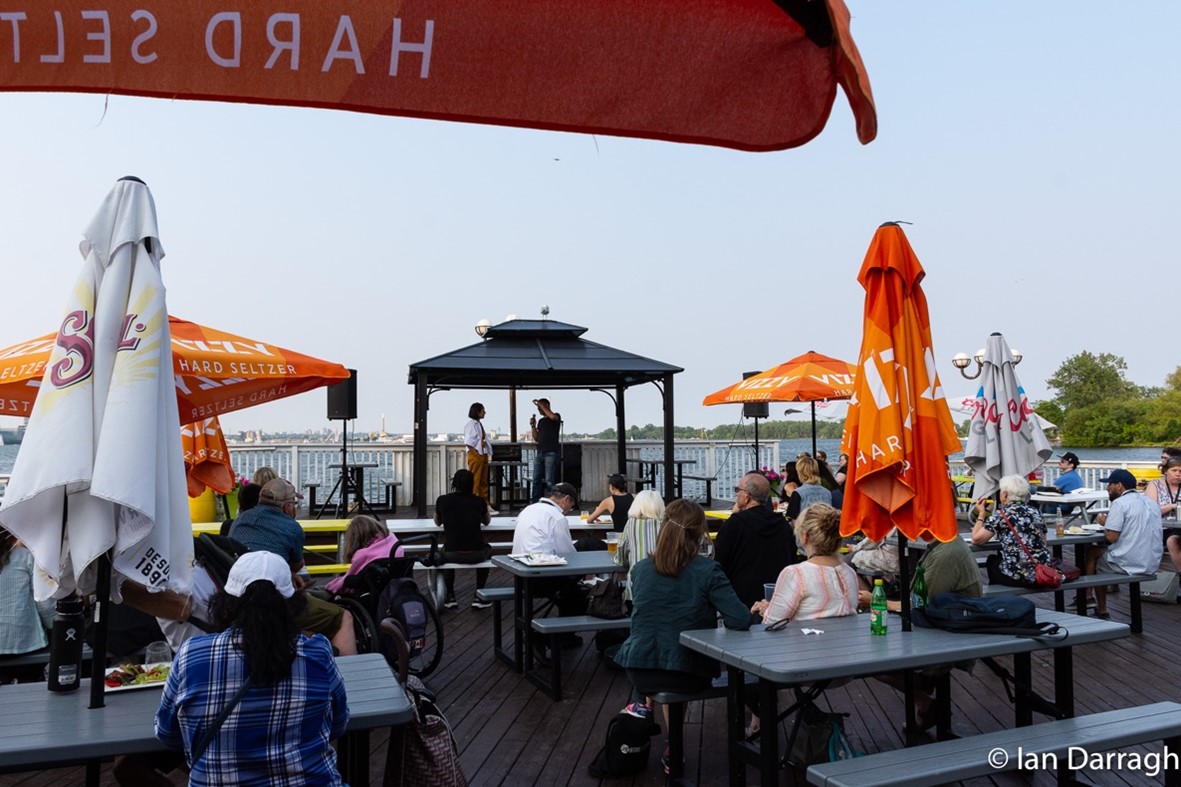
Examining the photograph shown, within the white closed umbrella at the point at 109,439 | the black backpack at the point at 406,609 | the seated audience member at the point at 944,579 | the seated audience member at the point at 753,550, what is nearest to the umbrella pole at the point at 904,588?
the seated audience member at the point at 944,579

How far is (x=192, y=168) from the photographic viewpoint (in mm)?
7516

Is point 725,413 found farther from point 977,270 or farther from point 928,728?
point 928,728

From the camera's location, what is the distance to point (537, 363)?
39.2 ft

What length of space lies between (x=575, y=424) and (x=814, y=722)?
11182 mm

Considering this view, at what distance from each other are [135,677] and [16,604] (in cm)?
208

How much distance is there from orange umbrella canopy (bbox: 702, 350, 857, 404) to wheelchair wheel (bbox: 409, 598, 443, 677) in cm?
671

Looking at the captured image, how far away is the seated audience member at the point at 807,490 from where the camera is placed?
8773mm

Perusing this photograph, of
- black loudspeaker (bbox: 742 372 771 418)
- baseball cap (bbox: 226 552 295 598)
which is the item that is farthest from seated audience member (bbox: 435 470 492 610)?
black loudspeaker (bbox: 742 372 771 418)

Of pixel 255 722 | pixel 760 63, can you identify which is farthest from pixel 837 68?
pixel 255 722

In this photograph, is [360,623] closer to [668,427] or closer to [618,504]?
[618,504]

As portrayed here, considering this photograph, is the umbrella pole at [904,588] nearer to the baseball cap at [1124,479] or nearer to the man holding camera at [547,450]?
the baseball cap at [1124,479]

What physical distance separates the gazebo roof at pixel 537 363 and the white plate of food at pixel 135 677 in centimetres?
812

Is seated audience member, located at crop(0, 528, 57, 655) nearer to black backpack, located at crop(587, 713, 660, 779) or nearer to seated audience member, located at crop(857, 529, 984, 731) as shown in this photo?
black backpack, located at crop(587, 713, 660, 779)

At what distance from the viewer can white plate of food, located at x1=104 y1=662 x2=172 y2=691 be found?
3318 millimetres
